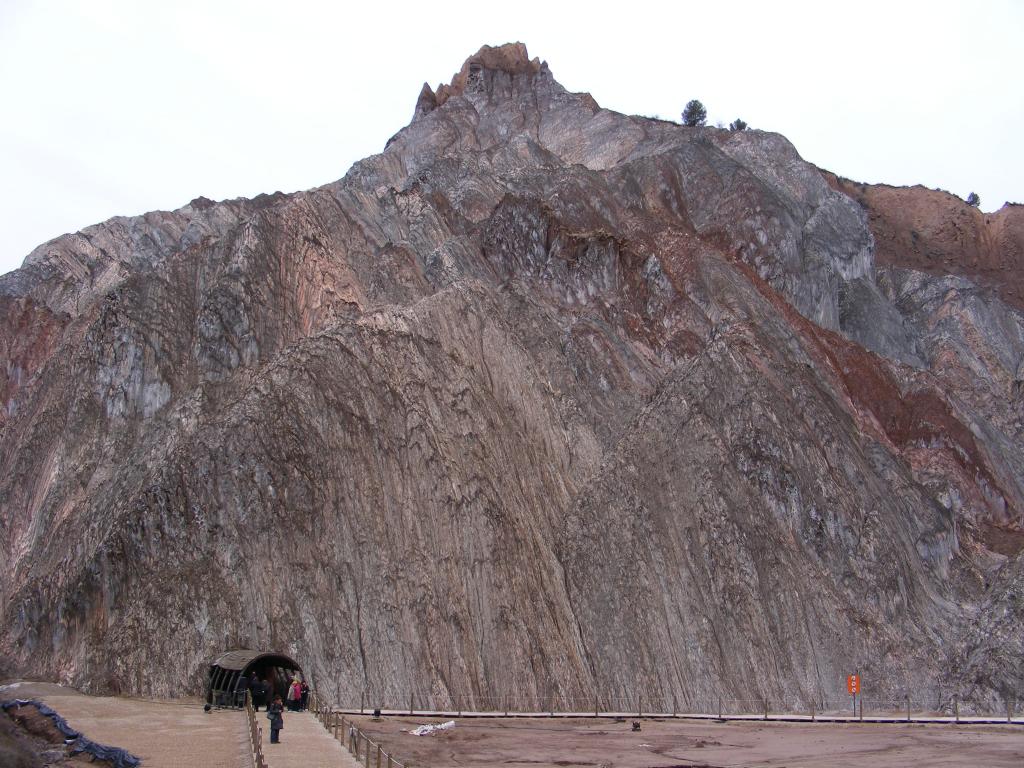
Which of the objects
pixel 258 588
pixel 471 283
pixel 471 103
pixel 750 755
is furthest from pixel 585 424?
pixel 471 103

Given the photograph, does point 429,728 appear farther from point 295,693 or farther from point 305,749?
point 305,749

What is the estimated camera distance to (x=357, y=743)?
23125mm

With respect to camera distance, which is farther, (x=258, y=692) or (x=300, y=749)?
(x=258, y=692)

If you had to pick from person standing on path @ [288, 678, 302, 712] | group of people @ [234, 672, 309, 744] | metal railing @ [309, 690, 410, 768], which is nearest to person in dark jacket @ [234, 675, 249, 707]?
group of people @ [234, 672, 309, 744]

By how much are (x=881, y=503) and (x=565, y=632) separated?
18754 mm

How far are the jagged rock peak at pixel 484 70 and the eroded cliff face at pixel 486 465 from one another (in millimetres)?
28262

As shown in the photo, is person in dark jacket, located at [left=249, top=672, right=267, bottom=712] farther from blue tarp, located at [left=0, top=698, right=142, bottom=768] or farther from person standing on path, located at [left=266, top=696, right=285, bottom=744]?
person standing on path, located at [left=266, top=696, right=285, bottom=744]

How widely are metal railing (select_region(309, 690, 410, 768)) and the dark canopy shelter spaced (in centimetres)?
237

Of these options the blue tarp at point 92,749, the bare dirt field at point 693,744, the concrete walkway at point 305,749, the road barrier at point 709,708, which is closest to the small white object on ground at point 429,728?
the bare dirt field at point 693,744

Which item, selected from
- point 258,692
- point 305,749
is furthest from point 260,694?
point 305,749

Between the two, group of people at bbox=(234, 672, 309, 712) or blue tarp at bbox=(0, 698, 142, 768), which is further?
group of people at bbox=(234, 672, 309, 712)

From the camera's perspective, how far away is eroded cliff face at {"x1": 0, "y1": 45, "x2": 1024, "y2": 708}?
43.9 meters

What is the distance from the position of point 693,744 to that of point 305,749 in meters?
12.9

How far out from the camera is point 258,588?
1703 inches
